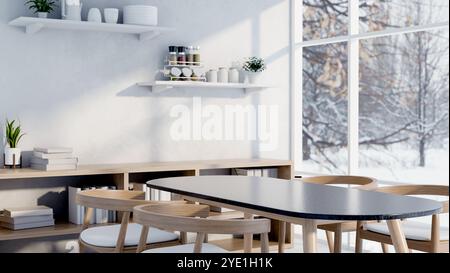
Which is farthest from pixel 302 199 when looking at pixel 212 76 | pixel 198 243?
pixel 212 76

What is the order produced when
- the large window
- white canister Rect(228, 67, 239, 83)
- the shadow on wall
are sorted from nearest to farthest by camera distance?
the shadow on wall, white canister Rect(228, 67, 239, 83), the large window

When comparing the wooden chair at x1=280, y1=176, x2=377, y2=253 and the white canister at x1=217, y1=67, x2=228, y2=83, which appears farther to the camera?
the white canister at x1=217, y1=67, x2=228, y2=83

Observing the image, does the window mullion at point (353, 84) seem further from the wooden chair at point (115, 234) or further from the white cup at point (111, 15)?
the wooden chair at point (115, 234)

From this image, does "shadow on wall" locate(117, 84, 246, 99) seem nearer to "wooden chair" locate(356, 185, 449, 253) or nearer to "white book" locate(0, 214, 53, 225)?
"white book" locate(0, 214, 53, 225)

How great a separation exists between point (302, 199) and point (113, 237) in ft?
3.62

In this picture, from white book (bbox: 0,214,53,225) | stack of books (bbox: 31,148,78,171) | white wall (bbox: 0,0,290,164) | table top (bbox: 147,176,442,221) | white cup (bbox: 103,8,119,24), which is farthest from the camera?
white cup (bbox: 103,8,119,24)

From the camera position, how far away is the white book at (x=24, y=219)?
4.69 m

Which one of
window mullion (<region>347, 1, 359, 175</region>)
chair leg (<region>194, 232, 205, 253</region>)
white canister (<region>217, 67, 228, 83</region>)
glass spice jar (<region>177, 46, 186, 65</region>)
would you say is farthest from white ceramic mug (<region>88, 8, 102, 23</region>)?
chair leg (<region>194, 232, 205, 253</region>)

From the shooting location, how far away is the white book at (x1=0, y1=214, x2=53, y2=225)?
4691mm

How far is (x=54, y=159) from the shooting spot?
190 inches

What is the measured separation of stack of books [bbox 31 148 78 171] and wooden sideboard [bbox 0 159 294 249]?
7cm

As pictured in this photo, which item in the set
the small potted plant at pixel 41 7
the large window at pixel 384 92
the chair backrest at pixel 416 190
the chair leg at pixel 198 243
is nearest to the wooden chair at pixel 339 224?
the chair backrest at pixel 416 190
